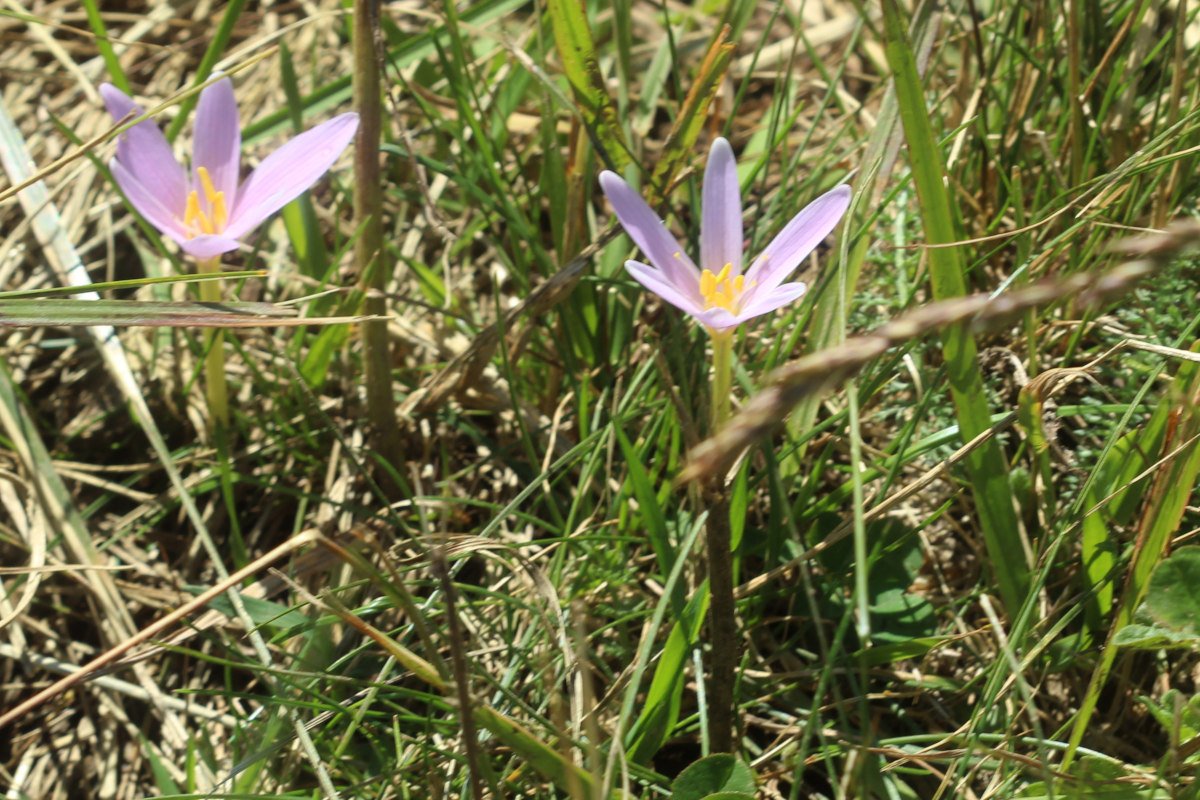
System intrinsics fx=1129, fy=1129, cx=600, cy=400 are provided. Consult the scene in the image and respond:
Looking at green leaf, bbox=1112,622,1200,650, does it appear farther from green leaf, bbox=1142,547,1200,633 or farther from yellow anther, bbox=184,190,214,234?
yellow anther, bbox=184,190,214,234

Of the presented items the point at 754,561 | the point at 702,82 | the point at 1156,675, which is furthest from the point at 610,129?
the point at 1156,675

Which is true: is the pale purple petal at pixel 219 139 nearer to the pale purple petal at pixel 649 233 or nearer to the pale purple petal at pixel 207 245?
Result: the pale purple petal at pixel 207 245

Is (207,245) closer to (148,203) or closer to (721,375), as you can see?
(148,203)

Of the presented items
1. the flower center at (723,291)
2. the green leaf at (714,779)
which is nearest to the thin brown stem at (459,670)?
the green leaf at (714,779)

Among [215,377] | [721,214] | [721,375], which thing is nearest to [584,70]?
[721,214]

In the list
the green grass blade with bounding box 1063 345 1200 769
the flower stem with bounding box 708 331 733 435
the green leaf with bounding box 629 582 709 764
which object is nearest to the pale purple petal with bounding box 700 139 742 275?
the flower stem with bounding box 708 331 733 435

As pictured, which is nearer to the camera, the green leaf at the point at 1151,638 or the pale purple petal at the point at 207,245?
the green leaf at the point at 1151,638
